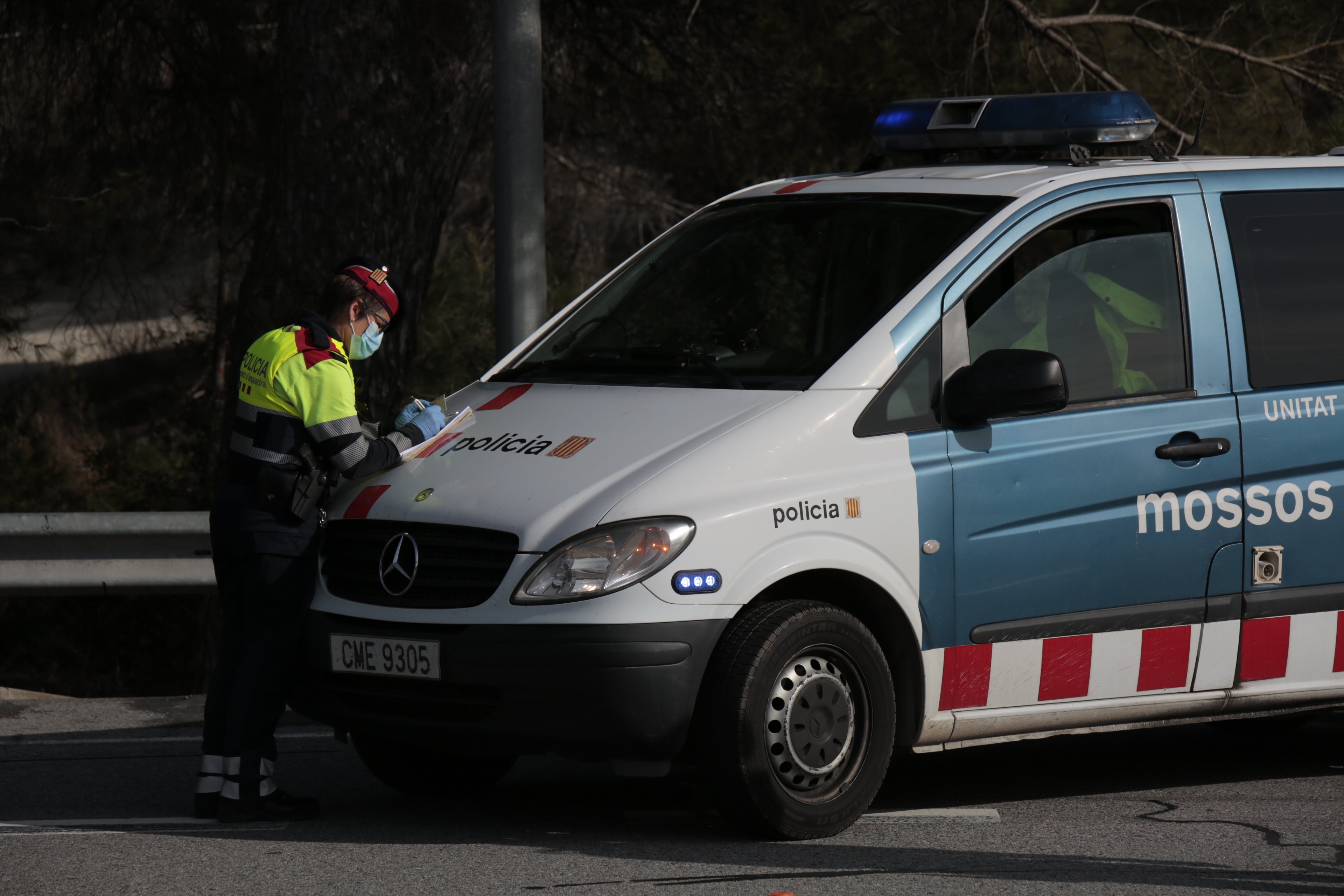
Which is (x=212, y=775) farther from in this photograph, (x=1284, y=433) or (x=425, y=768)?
(x=1284, y=433)

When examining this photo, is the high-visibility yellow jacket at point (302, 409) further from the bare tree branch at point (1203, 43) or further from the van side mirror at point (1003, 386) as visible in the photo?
the bare tree branch at point (1203, 43)

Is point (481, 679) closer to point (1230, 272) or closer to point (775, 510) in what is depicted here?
point (775, 510)

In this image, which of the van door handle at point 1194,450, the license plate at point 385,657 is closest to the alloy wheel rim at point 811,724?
the license plate at point 385,657

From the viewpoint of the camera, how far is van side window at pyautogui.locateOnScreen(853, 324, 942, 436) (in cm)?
515

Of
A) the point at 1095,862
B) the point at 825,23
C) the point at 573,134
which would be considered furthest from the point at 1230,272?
the point at 573,134

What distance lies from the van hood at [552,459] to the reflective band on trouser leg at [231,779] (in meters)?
0.80

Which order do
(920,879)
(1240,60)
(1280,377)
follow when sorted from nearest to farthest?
(920,879) < (1280,377) < (1240,60)

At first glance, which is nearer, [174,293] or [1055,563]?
[1055,563]

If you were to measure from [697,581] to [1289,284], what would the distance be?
2368 millimetres

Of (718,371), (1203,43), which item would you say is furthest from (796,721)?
(1203,43)

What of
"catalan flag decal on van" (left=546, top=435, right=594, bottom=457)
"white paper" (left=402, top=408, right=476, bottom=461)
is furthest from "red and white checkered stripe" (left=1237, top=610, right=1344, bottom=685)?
"white paper" (left=402, top=408, right=476, bottom=461)

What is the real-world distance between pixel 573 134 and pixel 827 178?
8.07m

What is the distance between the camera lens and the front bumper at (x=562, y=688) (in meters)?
4.73

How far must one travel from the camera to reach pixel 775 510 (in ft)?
16.1
